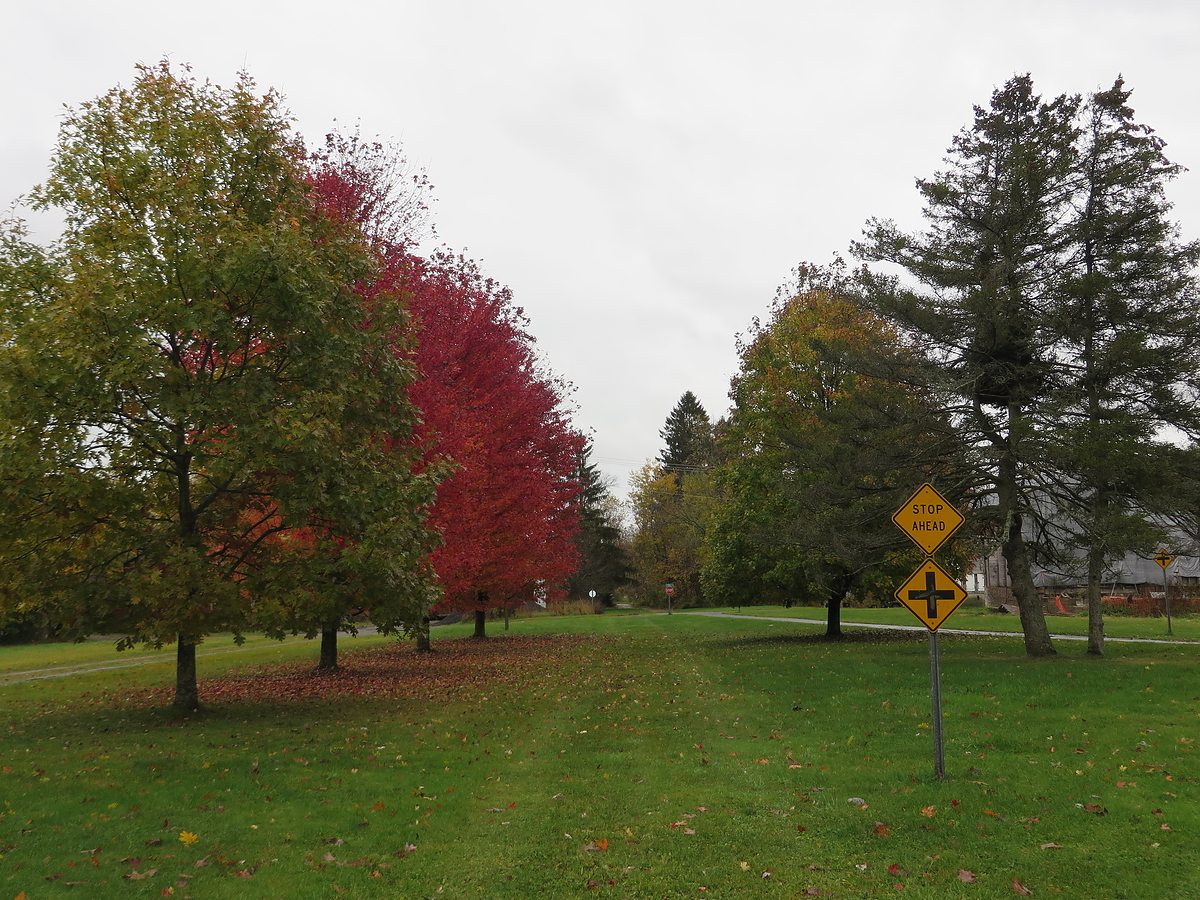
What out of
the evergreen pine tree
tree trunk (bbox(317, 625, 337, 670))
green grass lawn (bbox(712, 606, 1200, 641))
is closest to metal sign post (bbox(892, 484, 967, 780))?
tree trunk (bbox(317, 625, 337, 670))

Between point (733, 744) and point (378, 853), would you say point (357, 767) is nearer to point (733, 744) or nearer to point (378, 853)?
point (378, 853)

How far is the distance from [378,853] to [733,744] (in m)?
5.65

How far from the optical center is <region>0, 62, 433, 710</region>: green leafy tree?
1120 centimetres

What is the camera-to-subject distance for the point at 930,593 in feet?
27.5

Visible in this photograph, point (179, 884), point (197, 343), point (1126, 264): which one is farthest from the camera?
point (1126, 264)

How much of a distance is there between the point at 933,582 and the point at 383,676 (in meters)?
15.2

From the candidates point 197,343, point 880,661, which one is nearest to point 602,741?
point 197,343

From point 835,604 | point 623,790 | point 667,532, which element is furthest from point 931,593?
point 667,532

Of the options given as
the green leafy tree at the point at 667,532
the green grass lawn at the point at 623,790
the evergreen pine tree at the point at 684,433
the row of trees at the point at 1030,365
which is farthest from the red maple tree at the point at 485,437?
the evergreen pine tree at the point at 684,433

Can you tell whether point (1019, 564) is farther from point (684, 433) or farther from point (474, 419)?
point (684, 433)

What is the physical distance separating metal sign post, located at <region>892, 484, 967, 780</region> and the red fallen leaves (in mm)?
10775

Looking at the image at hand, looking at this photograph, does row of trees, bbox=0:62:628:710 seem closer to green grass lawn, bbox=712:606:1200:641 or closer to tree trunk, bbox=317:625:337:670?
tree trunk, bbox=317:625:337:670

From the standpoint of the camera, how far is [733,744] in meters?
11.1

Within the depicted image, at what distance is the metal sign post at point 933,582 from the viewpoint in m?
8.31
